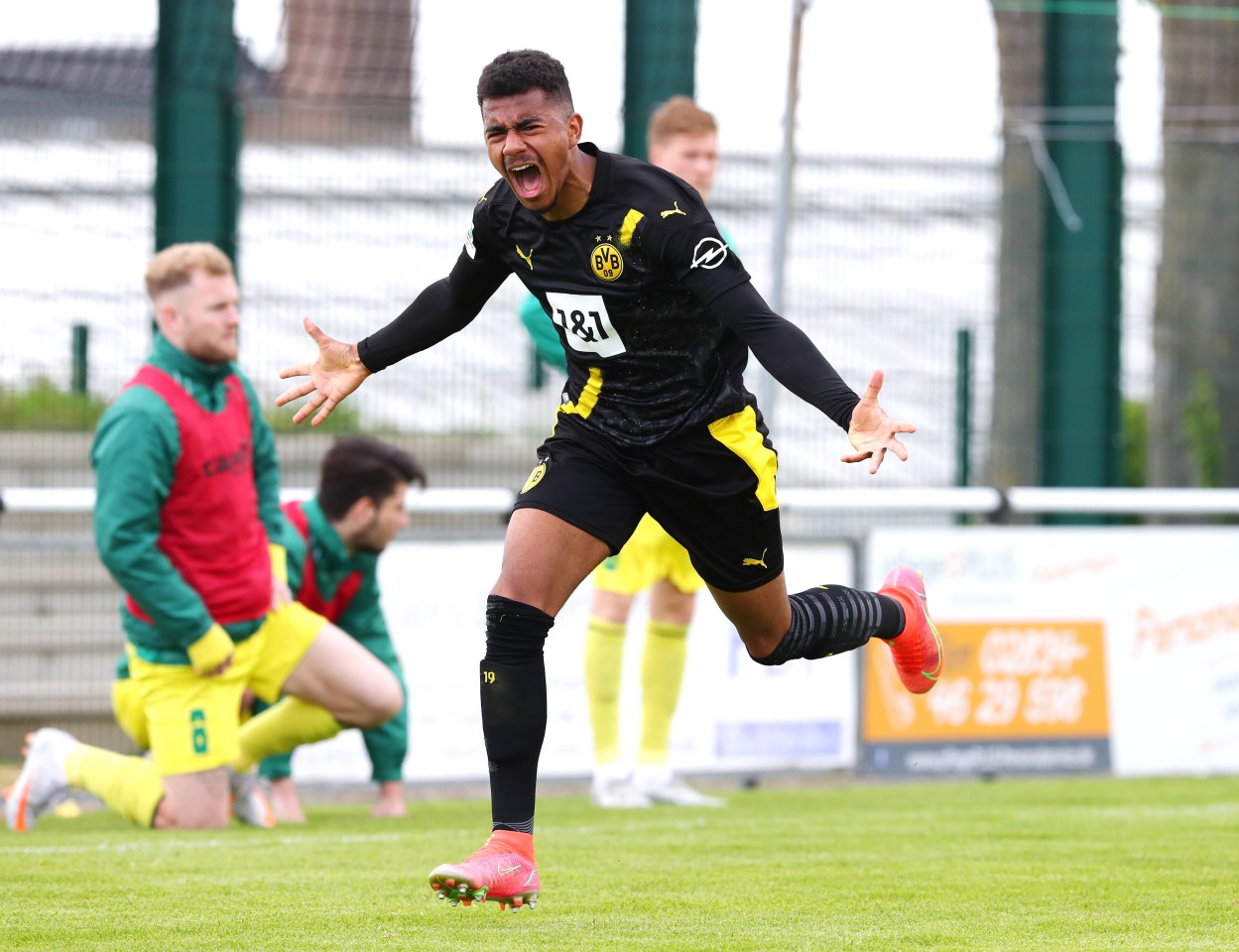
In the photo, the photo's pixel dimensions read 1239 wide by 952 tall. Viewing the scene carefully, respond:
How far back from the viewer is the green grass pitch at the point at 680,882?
409cm

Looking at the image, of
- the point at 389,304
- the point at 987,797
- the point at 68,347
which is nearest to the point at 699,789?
the point at 987,797

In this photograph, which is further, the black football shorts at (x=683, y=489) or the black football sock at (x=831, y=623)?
the black football sock at (x=831, y=623)

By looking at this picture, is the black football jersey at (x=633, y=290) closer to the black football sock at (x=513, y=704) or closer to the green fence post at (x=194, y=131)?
the black football sock at (x=513, y=704)

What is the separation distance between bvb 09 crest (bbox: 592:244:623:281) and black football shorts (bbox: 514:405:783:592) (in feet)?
1.27

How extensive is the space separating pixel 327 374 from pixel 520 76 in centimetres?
95

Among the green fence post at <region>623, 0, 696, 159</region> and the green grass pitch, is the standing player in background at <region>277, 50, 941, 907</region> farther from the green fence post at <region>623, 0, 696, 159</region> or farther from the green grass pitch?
the green fence post at <region>623, 0, 696, 159</region>

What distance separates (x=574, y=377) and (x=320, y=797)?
411cm

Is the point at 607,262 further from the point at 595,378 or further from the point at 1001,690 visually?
the point at 1001,690

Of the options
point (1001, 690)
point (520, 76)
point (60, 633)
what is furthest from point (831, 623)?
point (60, 633)

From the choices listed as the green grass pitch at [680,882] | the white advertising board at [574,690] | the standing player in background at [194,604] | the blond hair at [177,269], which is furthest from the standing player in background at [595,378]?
the white advertising board at [574,690]

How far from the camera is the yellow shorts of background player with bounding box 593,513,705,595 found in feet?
23.6

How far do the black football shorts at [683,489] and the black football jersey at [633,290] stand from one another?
5cm

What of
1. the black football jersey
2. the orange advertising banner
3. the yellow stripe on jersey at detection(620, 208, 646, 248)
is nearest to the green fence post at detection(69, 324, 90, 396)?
the orange advertising banner

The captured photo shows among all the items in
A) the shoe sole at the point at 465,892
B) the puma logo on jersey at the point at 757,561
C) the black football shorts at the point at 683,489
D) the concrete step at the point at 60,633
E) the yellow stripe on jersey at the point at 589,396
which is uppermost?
the yellow stripe on jersey at the point at 589,396
